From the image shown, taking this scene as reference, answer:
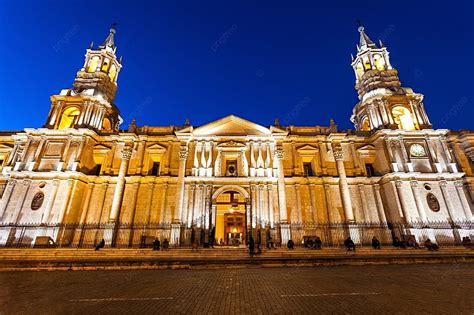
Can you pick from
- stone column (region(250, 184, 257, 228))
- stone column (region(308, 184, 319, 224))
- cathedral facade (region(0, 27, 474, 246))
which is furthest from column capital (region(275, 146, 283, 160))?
stone column (region(308, 184, 319, 224))

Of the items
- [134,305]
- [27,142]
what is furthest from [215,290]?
[27,142]

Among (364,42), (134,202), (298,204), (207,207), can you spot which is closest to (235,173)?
(207,207)

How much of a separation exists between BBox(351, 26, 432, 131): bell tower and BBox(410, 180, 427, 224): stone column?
6.66 meters

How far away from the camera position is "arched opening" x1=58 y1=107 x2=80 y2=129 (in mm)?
26750

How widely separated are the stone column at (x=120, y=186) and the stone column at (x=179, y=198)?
5606mm

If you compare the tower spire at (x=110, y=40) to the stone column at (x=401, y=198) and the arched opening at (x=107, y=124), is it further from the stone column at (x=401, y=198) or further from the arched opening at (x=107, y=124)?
the stone column at (x=401, y=198)

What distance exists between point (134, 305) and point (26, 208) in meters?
23.9

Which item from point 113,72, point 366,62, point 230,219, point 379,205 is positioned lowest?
point 230,219

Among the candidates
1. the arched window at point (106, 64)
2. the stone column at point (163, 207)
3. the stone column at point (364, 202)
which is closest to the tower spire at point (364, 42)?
the stone column at point (364, 202)

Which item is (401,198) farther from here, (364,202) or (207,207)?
(207,207)

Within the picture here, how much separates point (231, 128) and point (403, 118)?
810 inches

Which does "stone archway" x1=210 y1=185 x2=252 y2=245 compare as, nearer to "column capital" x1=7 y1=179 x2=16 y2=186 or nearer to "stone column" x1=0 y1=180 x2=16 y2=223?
"stone column" x1=0 y1=180 x2=16 y2=223

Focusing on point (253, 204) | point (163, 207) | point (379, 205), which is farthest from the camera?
point (379, 205)

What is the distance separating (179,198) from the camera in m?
22.4
